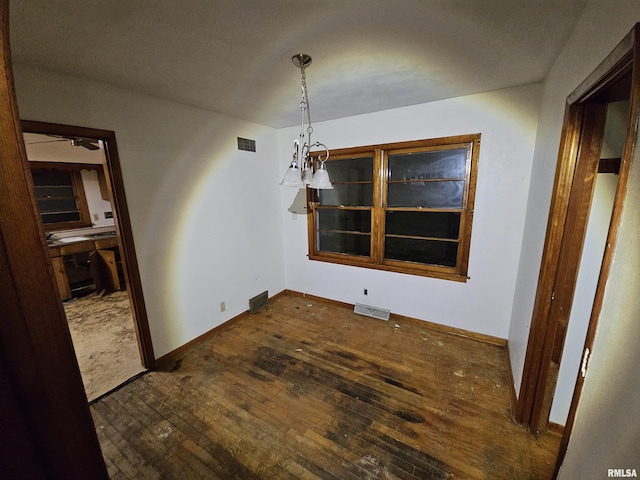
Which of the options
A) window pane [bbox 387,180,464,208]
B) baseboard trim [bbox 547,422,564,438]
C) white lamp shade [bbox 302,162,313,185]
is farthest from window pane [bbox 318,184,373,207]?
baseboard trim [bbox 547,422,564,438]

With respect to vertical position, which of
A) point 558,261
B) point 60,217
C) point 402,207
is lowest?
point 558,261

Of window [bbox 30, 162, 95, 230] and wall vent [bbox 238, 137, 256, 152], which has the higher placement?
wall vent [bbox 238, 137, 256, 152]

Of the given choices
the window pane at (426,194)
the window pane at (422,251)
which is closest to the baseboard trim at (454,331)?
the window pane at (422,251)

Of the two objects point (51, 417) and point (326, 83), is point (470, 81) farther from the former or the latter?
point (51, 417)

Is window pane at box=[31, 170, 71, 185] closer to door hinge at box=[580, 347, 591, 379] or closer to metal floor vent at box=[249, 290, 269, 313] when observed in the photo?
metal floor vent at box=[249, 290, 269, 313]

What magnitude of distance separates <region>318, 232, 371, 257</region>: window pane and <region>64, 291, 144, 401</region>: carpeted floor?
2.50 meters

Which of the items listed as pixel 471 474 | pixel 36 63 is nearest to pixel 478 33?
pixel 471 474

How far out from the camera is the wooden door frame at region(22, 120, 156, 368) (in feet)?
5.90

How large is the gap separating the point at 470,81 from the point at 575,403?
2272mm

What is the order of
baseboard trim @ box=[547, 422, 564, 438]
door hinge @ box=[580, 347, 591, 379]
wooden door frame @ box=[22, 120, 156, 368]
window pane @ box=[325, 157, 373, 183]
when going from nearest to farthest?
1. door hinge @ box=[580, 347, 591, 379]
2. baseboard trim @ box=[547, 422, 564, 438]
3. wooden door frame @ box=[22, 120, 156, 368]
4. window pane @ box=[325, 157, 373, 183]

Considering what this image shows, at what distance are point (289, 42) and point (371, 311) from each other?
290 centimetres

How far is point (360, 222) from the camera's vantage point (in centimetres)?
335
